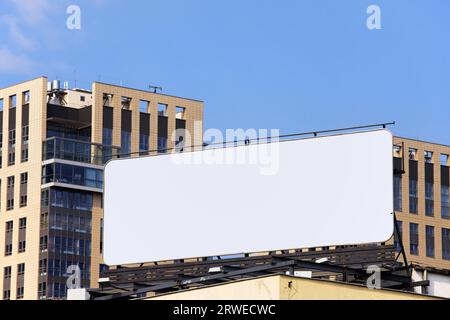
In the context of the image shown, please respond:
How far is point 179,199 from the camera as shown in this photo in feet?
144

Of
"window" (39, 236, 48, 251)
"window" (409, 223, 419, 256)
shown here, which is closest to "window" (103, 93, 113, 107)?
"window" (39, 236, 48, 251)

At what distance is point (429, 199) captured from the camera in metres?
144

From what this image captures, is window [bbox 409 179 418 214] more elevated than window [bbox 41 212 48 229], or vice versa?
window [bbox 409 179 418 214]

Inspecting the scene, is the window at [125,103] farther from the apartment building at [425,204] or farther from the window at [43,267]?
the apartment building at [425,204]

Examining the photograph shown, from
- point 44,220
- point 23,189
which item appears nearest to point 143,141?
point 23,189

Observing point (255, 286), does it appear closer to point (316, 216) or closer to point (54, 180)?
point (316, 216)

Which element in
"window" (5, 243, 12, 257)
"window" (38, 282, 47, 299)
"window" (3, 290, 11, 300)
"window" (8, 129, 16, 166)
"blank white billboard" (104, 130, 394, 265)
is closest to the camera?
"blank white billboard" (104, 130, 394, 265)

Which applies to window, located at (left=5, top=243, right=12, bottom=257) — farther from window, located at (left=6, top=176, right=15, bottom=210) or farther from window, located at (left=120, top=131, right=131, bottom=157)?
window, located at (left=120, top=131, right=131, bottom=157)

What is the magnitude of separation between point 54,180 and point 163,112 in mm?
12172

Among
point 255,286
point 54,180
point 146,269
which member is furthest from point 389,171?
point 54,180

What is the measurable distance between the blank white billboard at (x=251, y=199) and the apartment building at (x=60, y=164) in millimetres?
80087

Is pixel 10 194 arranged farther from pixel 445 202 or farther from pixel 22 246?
pixel 445 202

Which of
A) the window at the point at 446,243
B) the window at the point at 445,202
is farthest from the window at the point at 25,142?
the window at the point at 446,243

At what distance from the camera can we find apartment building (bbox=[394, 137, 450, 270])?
140 m
